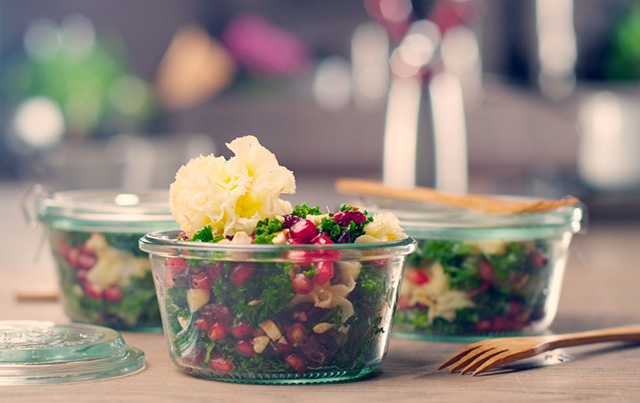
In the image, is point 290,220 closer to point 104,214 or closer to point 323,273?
point 323,273

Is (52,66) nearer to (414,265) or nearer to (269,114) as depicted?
(269,114)

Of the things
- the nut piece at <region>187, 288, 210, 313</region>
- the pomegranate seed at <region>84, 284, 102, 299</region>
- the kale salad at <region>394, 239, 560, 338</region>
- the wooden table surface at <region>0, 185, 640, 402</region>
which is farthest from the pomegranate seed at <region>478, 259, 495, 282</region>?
the pomegranate seed at <region>84, 284, 102, 299</region>

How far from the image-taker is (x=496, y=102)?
14.7ft

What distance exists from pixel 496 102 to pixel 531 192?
1.60ft

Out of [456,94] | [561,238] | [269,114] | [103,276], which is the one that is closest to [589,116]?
[456,94]

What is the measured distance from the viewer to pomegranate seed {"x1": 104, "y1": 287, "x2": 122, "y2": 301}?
1.38m

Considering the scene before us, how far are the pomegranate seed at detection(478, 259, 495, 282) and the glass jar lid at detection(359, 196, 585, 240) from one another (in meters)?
0.04

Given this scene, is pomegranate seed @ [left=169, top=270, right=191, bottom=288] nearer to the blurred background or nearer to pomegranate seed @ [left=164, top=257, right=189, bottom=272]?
pomegranate seed @ [left=164, top=257, right=189, bottom=272]

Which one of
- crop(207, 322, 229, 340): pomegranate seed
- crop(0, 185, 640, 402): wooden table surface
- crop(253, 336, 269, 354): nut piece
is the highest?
crop(207, 322, 229, 340): pomegranate seed

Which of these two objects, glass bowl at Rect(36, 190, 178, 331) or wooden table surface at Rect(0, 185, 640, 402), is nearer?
wooden table surface at Rect(0, 185, 640, 402)

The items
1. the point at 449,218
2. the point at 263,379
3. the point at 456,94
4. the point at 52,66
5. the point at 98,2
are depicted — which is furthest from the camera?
the point at 98,2

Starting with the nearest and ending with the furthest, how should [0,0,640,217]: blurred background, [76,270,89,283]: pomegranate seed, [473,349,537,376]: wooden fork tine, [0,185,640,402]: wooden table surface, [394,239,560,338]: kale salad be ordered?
1. [0,185,640,402]: wooden table surface
2. [473,349,537,376]: wooden fork tine
3. [394,239,560,338]: kale salad
4. [76,270,89,283]: pomegranate seed
5. [0,0,640,217]: blurred background

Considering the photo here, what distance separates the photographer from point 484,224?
131cm

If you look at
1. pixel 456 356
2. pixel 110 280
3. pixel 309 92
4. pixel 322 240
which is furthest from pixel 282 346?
pixel 309 92
